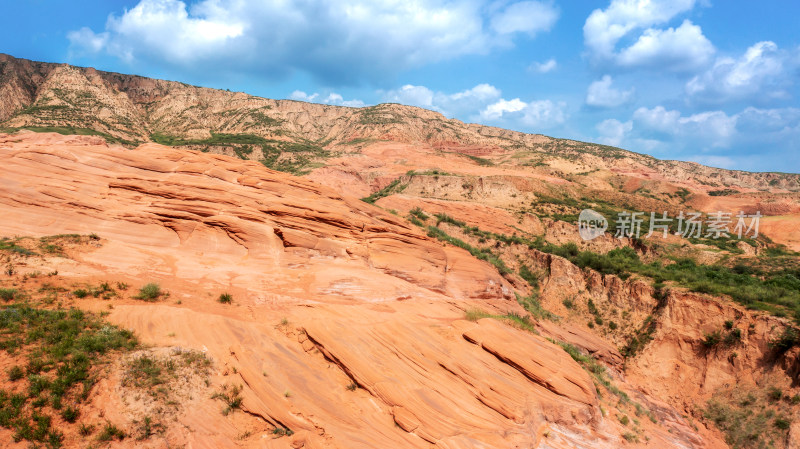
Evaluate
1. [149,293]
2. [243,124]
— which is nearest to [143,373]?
[149,293]

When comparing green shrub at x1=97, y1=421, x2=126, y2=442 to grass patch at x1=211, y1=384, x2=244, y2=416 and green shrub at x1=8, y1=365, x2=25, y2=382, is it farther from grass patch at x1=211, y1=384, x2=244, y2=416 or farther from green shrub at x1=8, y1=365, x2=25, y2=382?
green shrub at x1=8, y1=365, x2=25, y2=382

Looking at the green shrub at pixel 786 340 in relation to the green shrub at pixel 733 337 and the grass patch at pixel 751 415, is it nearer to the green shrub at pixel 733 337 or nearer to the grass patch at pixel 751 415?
the green shrub at pixel 733 337

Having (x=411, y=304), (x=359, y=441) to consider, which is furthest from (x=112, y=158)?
(x=359, y=441)

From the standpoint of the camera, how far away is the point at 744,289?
23109 mm

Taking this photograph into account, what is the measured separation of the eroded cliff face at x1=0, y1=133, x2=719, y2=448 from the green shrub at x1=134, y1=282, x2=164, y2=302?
1.38ft

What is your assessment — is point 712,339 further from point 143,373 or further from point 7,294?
point 7,294

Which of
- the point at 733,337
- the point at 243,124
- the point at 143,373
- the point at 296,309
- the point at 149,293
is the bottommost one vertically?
the point at 733,337

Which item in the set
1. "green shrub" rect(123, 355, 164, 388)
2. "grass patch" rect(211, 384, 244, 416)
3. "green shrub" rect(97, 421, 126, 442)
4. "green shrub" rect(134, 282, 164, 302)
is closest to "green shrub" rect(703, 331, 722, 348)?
"grass patch" rect(211, 384, 244, 416)

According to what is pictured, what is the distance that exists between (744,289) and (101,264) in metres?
36.1

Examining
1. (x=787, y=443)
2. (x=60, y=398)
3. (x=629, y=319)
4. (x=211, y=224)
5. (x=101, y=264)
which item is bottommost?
(x=787, y=443)

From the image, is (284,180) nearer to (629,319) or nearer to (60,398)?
(60,398)

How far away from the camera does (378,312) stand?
13.0m

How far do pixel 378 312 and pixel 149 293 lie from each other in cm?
765

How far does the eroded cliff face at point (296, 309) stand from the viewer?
27.9 feet
